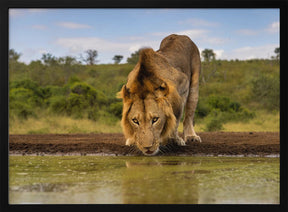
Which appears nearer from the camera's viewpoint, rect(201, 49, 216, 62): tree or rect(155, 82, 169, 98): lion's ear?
rect(155, 82, 169, 98): lion's ear

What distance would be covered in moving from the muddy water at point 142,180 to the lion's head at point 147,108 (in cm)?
36

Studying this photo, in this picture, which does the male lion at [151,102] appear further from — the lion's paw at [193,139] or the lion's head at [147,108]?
the lion's paw at [193,139]

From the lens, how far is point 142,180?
4.47 meters

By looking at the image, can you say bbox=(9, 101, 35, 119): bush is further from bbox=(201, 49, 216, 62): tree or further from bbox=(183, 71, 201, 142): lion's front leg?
bbox=(201, 49, 216, 62): tree

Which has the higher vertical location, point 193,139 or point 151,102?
point 151,102

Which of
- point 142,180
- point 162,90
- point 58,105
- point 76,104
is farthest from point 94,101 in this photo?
point 142,180

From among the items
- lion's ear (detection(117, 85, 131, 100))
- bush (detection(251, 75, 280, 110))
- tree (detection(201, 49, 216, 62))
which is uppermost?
tree (detection(201, 49, 216, 62))

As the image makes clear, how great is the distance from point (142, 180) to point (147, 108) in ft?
5.20

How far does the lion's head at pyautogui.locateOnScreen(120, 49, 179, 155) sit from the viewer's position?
5.74 meters

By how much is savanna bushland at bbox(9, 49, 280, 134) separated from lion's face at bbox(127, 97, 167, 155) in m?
6.01

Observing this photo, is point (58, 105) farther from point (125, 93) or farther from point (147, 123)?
point (147, 123)

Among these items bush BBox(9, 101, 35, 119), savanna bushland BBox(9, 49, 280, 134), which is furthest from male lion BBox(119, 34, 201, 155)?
bush BBox(9, 101, 35, 119)
